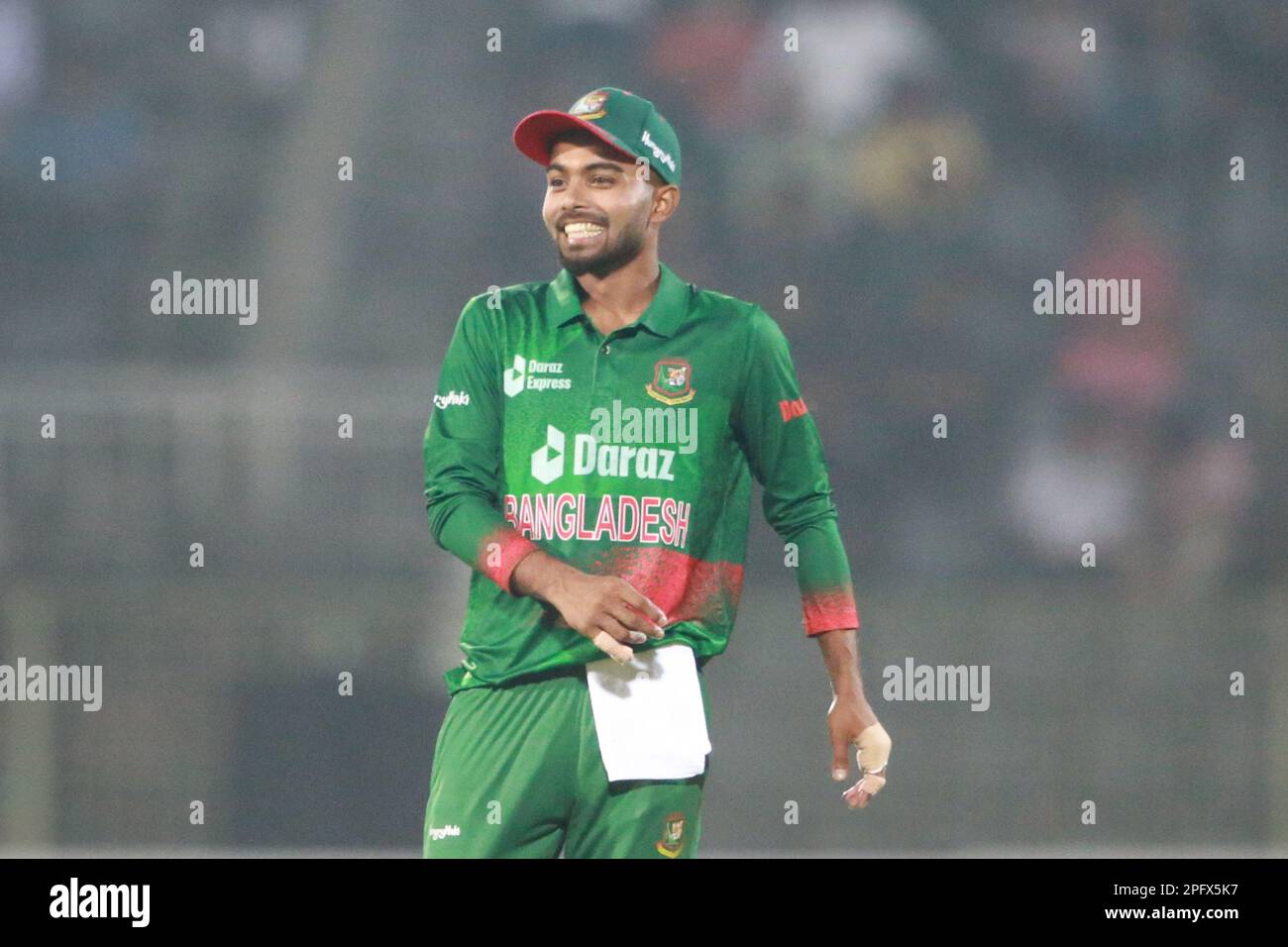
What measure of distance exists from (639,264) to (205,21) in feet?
17.0

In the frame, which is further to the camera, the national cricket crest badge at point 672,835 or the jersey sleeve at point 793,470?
the jersey sleeve at point 793,470

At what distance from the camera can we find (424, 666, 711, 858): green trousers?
3803mm

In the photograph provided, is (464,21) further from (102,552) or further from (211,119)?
(102,552)

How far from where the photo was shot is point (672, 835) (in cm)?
382

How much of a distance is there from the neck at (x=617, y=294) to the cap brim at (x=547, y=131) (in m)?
0.22

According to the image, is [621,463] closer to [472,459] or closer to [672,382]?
[672,382]

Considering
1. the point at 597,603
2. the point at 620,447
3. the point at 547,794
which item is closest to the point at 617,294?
the point at 620,447

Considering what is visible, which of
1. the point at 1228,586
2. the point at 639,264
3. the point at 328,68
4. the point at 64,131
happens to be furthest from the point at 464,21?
the point at 639,264

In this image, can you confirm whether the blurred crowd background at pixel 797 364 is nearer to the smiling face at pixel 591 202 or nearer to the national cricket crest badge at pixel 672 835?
the national cricket crest badge at pixel 672 835

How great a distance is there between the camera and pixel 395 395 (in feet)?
24.0

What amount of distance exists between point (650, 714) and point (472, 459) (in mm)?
615

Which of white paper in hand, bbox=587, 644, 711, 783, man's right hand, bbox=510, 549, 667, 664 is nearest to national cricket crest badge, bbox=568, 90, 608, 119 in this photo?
man's right hand, bbox=510, 549, 667, 664

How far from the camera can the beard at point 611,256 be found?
3900 mm

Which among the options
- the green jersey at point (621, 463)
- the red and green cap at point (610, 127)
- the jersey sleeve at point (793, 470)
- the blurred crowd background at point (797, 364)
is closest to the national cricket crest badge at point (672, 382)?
the green jersey at point (621, 463)
